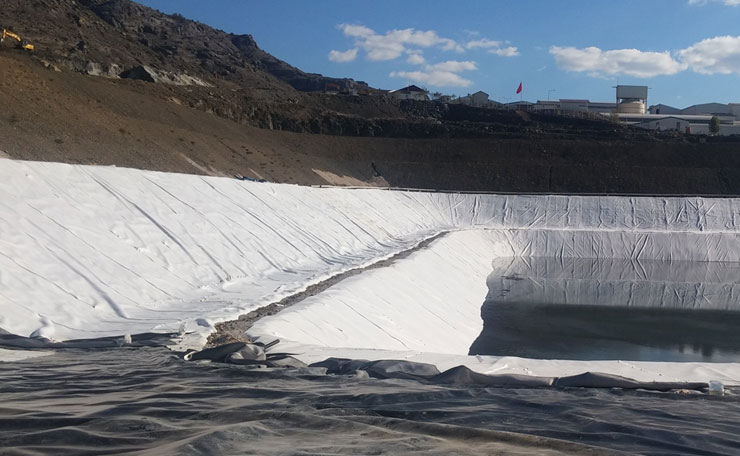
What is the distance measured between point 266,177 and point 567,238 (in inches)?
688

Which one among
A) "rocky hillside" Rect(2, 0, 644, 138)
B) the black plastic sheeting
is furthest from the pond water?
"rocky hillside" Rect(2, 0, 644, 138)

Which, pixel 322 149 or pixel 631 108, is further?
pixel 631 108

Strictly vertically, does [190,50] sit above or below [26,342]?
above

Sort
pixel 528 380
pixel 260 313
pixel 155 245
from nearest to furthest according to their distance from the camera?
pixel 528 380
pixel 260 313
pixel 155 245

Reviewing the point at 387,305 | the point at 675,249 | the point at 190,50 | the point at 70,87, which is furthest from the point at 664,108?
the point at 387,305

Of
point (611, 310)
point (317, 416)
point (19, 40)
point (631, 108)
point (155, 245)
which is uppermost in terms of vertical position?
point (631, 108)

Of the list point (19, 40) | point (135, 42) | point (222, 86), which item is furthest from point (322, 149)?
point (135, 42)

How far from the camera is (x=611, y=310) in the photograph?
25500mm

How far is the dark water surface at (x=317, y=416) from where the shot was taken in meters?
5.24

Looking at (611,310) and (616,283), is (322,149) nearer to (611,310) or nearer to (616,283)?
(616,283)

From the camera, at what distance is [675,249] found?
1569 inches

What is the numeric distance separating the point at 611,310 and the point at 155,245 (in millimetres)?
16832

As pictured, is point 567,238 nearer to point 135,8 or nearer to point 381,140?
point 381,140

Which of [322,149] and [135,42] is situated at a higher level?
[135,42]
